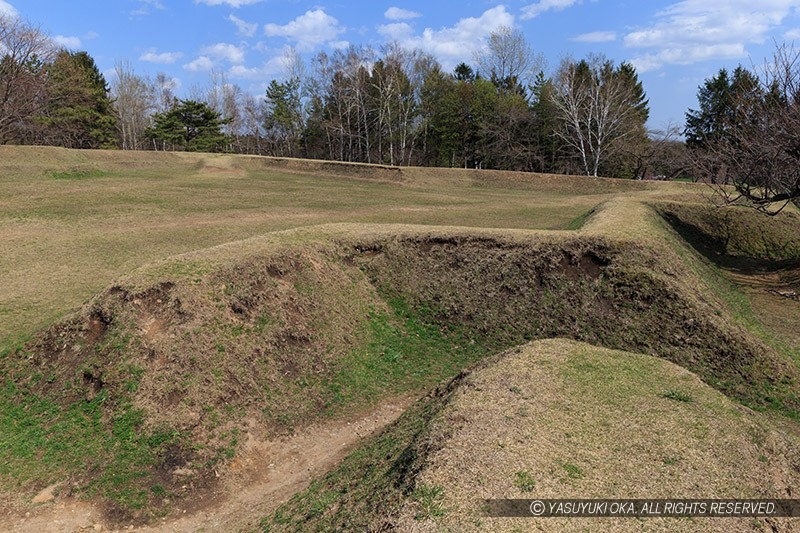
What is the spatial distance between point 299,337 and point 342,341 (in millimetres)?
976

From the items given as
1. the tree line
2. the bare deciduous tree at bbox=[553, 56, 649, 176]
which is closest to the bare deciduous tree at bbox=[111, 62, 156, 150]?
the tree line

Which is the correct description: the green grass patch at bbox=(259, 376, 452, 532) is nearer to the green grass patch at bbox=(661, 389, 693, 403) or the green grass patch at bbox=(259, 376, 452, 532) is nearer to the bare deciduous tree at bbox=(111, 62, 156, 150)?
the green grass patch at bbox=(661, 389, 693, 403)

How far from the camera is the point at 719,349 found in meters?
9.73

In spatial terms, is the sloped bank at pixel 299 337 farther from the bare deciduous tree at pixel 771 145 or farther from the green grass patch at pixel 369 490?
the bare deciduous tree at pixel 771 145

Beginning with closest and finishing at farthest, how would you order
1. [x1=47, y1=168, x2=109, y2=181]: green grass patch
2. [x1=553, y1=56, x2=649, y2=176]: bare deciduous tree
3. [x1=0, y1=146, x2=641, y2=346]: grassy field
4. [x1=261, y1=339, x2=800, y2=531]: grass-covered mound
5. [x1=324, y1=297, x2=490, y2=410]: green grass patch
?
[x1=261, y1=339, x2=800, y2=531]: grass-covered mound → [x1=324, y1=297, x2=490, y2=410]: green grass patch → [x1=0, y1=146, x2=641, y2=346]: grassy field → [x1=47, y1=168, x2=109, y2=181]: green grass patch → [x1=553, y1=56, x2=649, y2=176]: bare deciduous tree

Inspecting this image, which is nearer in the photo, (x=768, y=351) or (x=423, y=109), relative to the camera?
(x=768, y=351)

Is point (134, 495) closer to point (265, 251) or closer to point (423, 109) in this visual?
point (265, 251)

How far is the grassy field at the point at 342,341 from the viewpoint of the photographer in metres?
5.71

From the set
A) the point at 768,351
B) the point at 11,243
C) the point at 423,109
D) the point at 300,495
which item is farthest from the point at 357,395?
the point at 423,109

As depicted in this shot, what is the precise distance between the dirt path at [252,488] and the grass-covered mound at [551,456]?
0.91 meters

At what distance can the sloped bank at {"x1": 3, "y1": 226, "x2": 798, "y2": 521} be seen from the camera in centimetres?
698

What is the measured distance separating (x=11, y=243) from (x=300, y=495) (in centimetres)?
1480

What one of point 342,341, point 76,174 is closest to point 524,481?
point 342,341

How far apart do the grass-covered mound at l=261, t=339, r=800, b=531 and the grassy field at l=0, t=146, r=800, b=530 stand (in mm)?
41
